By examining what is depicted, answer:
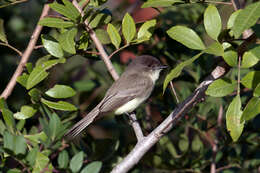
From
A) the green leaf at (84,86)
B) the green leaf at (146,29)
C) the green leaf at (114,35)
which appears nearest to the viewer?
the green leaf at (114,35)

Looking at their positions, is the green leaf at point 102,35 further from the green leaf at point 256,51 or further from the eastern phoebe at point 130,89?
the green leaf at point 256,51

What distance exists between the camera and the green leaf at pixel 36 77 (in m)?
2.29

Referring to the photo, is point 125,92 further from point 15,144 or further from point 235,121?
point 235,121

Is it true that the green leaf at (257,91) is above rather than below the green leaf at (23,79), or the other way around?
below

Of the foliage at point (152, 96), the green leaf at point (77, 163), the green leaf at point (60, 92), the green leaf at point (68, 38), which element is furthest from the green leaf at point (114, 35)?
the green leaf at point (77, 163)

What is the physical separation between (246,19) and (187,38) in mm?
405

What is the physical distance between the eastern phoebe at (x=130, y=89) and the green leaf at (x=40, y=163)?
3.37ft

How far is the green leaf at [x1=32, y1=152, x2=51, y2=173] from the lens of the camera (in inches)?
80.9

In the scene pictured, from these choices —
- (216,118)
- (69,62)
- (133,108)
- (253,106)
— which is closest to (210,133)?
(216,118)

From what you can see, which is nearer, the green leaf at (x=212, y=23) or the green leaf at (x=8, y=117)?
the green leaf at (x=212, y=23)

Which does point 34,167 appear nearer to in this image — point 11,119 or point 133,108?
point 11,119

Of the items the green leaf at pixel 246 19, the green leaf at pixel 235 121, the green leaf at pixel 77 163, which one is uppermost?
the green leaf at pixel 246 19

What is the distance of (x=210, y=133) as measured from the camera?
3.23 metres

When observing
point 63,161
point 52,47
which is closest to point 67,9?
point 52,47
